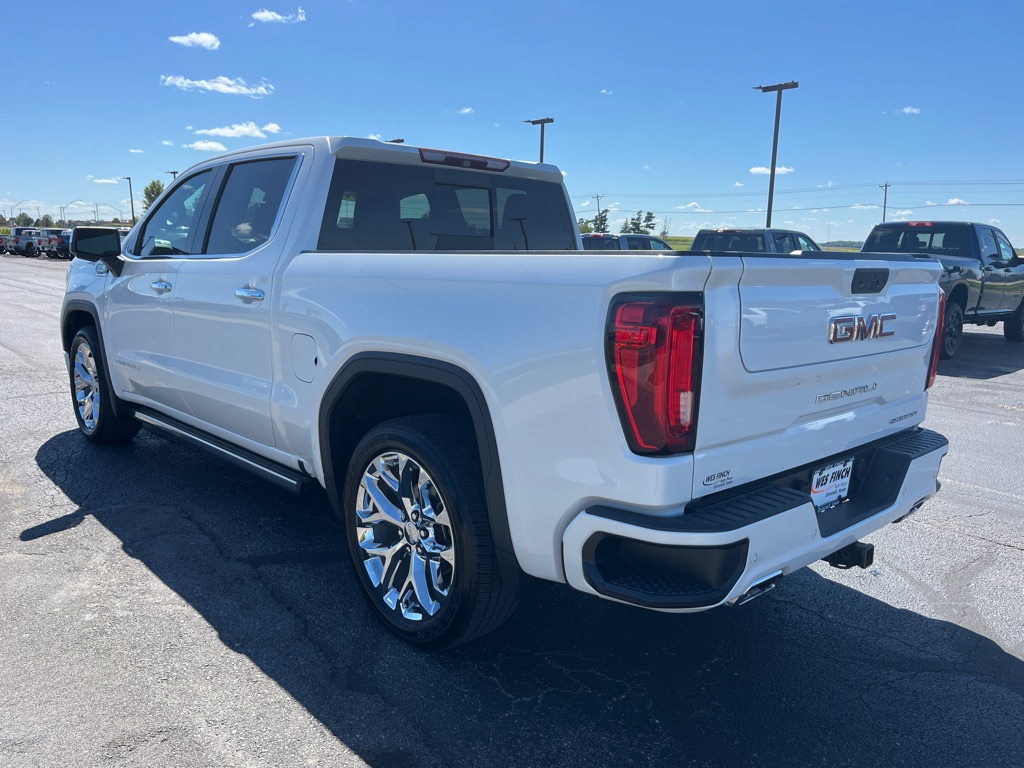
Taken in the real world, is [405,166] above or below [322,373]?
above

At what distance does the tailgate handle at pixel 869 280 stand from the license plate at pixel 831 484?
630 millimetres

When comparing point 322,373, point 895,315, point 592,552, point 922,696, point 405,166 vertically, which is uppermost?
point 405,166

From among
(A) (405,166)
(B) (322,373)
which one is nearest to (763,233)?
(A) (405,166)

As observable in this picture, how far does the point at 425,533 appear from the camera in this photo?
3102 mm

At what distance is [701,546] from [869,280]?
125 centimetres

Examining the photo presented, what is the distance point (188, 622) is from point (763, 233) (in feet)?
45.5

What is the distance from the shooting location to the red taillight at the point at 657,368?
7.43ft

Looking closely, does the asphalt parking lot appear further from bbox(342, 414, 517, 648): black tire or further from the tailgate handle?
the tailgate handle

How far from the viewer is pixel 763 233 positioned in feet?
50.0

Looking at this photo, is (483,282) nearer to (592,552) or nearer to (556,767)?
(592,552)

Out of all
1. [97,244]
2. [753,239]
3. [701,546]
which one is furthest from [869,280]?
[753,239]

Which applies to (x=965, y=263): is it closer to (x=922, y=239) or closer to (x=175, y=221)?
(x=922, y=239)

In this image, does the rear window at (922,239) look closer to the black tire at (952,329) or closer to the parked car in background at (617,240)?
the black tire at (952,329)

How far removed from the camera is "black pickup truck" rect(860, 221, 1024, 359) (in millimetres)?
11703
